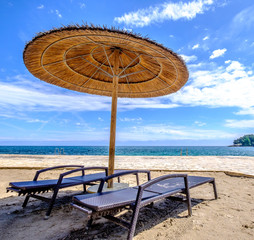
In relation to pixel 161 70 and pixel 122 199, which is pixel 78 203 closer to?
pixel 122 199

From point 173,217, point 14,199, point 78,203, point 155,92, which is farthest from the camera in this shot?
point 155,92

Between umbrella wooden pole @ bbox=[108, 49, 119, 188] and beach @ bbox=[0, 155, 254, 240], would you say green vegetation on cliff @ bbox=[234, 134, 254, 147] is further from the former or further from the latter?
umbrella wooden pole @ bbox=[108, 49, 119, 188]

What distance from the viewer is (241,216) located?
8.70 feet

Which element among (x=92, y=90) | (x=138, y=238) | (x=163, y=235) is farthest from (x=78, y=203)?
(x=92, y=90)

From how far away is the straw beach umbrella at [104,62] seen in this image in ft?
9.77

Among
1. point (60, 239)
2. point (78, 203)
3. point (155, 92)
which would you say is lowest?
point (60, 239)

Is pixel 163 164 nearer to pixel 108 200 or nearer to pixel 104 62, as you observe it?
pixel 104 62

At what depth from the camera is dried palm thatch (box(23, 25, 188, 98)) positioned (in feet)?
9.73

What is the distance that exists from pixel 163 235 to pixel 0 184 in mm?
4470

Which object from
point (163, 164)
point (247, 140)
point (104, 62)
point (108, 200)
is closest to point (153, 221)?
point (108, 200)

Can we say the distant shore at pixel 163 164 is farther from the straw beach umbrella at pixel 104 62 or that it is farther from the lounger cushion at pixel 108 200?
the lounger cushion at pixel 108 200

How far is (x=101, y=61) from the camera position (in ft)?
15.9

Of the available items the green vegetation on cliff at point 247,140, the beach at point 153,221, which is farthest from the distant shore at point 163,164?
the green vegetation on cliff at point 247,140

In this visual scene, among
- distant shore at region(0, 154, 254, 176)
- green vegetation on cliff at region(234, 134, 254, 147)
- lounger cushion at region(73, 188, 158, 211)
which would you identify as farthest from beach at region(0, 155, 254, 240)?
green vegetation on cliff at region(234, 134, 254, 147)
